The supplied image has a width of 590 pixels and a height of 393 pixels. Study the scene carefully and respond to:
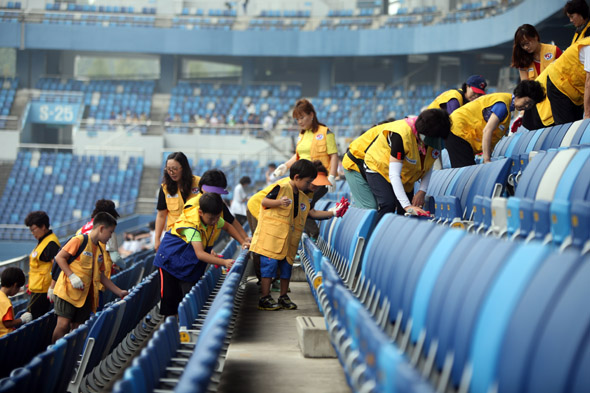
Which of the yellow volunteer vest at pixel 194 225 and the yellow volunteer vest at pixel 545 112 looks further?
the yellow volunteer vest at pixel 545 112

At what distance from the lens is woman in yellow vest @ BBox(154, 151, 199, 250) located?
15.9 feet

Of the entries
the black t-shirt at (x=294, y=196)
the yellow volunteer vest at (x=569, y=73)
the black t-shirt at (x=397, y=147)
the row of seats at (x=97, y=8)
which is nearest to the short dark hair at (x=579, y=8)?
the yellow volunteer vest at (x=569, y=73)

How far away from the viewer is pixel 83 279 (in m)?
4.60

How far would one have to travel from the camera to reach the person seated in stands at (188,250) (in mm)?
4008

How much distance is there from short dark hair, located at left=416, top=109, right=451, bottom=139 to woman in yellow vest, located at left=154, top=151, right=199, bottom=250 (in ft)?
5.70

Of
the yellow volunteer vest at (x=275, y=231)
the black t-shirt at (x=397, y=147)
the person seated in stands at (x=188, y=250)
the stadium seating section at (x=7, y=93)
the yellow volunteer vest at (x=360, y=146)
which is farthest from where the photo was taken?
the stadium seating section at (x=7, y=93)

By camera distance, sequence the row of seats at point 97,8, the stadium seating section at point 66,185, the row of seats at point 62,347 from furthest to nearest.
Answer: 1. the row of seats at point 97,8
2. the stadium seating section at point 66,185
3. the row of seats at point 62,347

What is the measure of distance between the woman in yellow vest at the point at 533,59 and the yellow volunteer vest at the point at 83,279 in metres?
3.21

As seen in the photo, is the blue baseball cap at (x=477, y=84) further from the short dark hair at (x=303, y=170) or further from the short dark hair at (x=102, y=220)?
the short dark hair at (x=102, y=220)

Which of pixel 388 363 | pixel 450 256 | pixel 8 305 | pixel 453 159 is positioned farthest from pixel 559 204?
pixel 8 305

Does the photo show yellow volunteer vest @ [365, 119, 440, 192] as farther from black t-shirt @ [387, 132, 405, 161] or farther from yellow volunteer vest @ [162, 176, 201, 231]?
yellow volunteer vest @ [162, 176, 201, 231]

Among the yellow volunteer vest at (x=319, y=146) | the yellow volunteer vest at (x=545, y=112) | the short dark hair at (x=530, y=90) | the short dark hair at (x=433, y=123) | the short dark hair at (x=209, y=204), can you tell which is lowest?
the short dark hair at (x=209, y=204)

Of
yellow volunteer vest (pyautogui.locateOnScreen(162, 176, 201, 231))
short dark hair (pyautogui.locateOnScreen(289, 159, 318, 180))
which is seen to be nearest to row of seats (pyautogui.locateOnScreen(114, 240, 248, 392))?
short dark hair (pyautogui.locateOnScreen(289, 159, 318, 180))

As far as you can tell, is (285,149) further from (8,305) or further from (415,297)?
(415,297)
